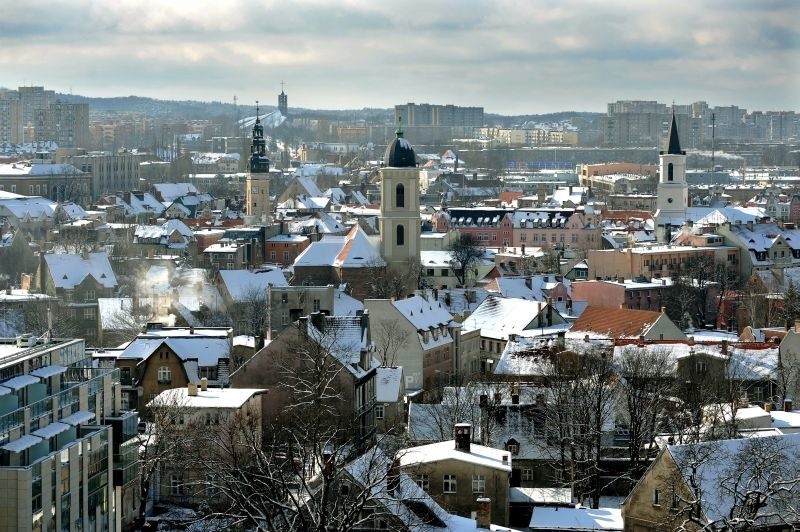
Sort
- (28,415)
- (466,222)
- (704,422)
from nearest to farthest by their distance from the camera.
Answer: (28,415) → (704,422) → (466,222)

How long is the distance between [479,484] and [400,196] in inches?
1659

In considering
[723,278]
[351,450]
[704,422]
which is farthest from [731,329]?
[351,450]

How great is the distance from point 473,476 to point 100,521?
21.8ft

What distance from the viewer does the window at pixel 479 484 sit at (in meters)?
31.5

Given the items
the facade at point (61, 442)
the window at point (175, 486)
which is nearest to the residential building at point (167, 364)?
the window at point (175, 486)

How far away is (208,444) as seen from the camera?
110ft

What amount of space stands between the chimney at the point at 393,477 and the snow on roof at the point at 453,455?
1.54 m

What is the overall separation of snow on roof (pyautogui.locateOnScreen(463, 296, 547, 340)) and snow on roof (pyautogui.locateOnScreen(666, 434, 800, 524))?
23.8 m

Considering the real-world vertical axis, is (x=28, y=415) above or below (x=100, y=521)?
above

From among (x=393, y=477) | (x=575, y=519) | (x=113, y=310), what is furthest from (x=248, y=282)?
(x=393, y=477)

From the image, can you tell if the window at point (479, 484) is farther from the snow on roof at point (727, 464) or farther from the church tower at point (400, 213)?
the church tower at point (400, 213)

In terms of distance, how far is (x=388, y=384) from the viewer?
1646 inches

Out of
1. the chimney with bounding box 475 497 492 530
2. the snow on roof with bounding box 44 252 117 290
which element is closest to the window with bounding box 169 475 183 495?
the chimney with bounding box 475 497 492 530

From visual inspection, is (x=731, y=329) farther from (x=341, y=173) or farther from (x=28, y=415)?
(x=341, y=173)
